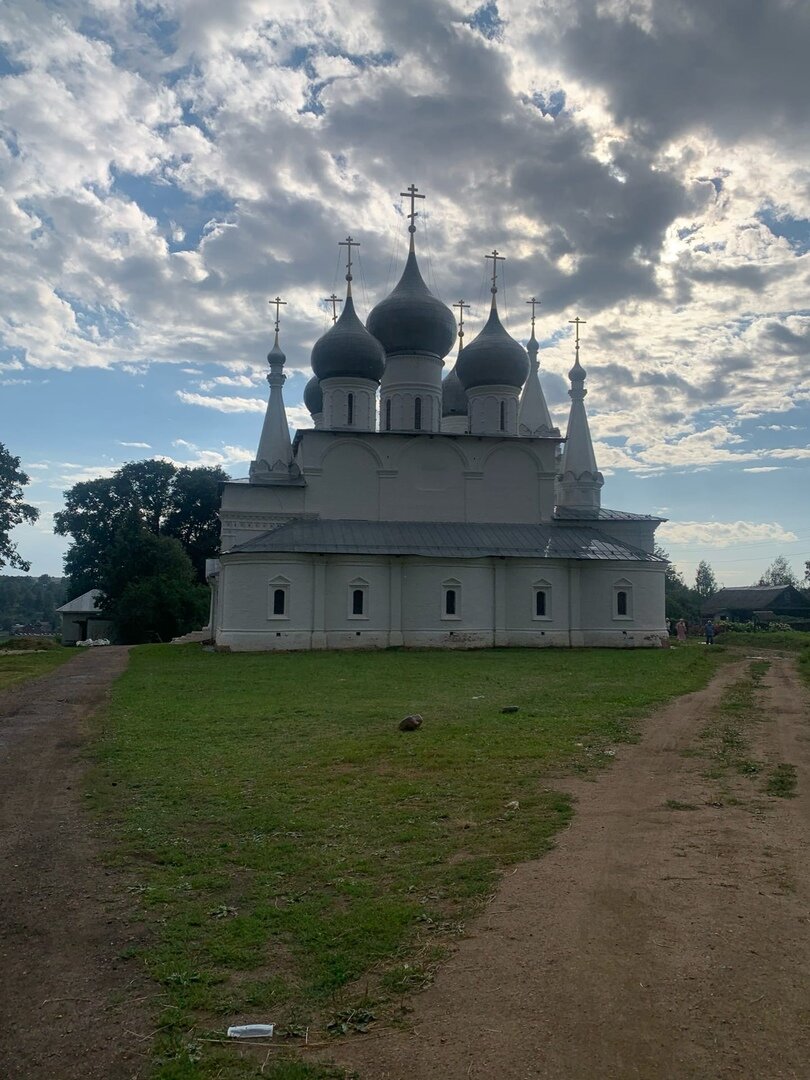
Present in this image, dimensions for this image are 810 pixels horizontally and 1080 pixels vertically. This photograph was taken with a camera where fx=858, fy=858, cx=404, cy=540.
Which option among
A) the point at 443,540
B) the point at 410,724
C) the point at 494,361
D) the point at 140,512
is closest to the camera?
the point at 410,724

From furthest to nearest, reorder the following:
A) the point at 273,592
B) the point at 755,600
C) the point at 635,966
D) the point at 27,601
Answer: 1. the point at 27,601
2. the point at 755,600
3. the point at 273,592
4. the point at 635,966

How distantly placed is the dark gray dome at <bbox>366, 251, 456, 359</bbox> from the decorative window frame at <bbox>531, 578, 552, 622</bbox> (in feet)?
32.7

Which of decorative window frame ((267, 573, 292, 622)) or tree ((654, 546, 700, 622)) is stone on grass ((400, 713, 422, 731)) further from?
tree ((654, 546, 700, 622))

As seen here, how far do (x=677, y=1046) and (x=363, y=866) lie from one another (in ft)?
9.36

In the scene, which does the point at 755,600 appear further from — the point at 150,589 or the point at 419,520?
the point at 150,589

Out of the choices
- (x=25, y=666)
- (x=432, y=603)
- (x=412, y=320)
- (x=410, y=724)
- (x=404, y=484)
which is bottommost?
(x=410, y=724)

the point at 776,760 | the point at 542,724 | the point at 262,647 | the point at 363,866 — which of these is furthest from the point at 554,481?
the point at 363,866

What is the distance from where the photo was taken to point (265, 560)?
27344mm

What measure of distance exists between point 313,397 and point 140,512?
18510 millimetres

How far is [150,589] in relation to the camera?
42.2 metres

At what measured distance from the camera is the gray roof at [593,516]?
33.1 m

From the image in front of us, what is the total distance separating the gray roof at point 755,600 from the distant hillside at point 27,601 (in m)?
82.1

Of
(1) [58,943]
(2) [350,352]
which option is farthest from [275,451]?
(1) [58,943]

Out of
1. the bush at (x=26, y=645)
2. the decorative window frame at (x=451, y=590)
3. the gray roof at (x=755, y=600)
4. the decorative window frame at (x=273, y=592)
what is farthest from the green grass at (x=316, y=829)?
the gray roof at (x=755, y=600)
